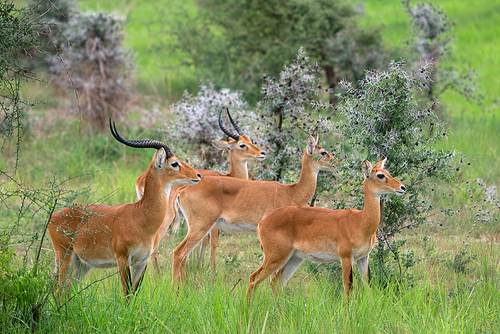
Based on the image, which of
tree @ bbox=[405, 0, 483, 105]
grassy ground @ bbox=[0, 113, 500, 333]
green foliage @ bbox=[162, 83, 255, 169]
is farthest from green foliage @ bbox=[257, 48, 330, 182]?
tree @ bbox=[405, 0, 483, 105]

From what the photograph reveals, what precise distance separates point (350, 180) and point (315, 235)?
1.06 m

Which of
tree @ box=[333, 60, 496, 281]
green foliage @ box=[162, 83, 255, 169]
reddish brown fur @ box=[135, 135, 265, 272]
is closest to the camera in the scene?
tree @ box=[333, 60, 496, 281]

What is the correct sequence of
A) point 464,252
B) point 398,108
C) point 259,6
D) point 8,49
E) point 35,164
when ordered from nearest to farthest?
1. point 8,49
2. point 398,108
3. point 464,252
4. point 35,164
5. point 259,6

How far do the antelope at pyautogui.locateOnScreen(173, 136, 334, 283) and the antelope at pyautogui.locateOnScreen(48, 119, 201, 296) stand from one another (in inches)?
45.4

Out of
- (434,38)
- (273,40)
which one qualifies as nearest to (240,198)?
(434,38)

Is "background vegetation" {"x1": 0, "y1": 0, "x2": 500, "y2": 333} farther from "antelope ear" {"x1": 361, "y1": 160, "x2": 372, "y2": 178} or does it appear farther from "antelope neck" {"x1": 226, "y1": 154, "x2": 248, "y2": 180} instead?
"antelope ear" {"x1": 361, "y1": 160, "x2": 372, "y2": 178}

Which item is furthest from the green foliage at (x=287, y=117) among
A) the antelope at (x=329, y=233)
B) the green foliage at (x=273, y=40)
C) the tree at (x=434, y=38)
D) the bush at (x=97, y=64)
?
the green foliage at (x=273, y=40)

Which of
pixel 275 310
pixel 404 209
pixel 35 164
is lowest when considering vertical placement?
pixel 35 164

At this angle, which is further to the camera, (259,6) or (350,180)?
(259,6)

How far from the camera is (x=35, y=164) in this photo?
11086 mm

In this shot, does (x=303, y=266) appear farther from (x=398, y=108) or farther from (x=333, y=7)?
(x=333, y=7)

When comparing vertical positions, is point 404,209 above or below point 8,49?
below

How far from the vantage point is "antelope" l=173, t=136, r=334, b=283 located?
20.6ft

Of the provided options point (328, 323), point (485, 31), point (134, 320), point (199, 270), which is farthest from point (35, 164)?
point (485, 31)
